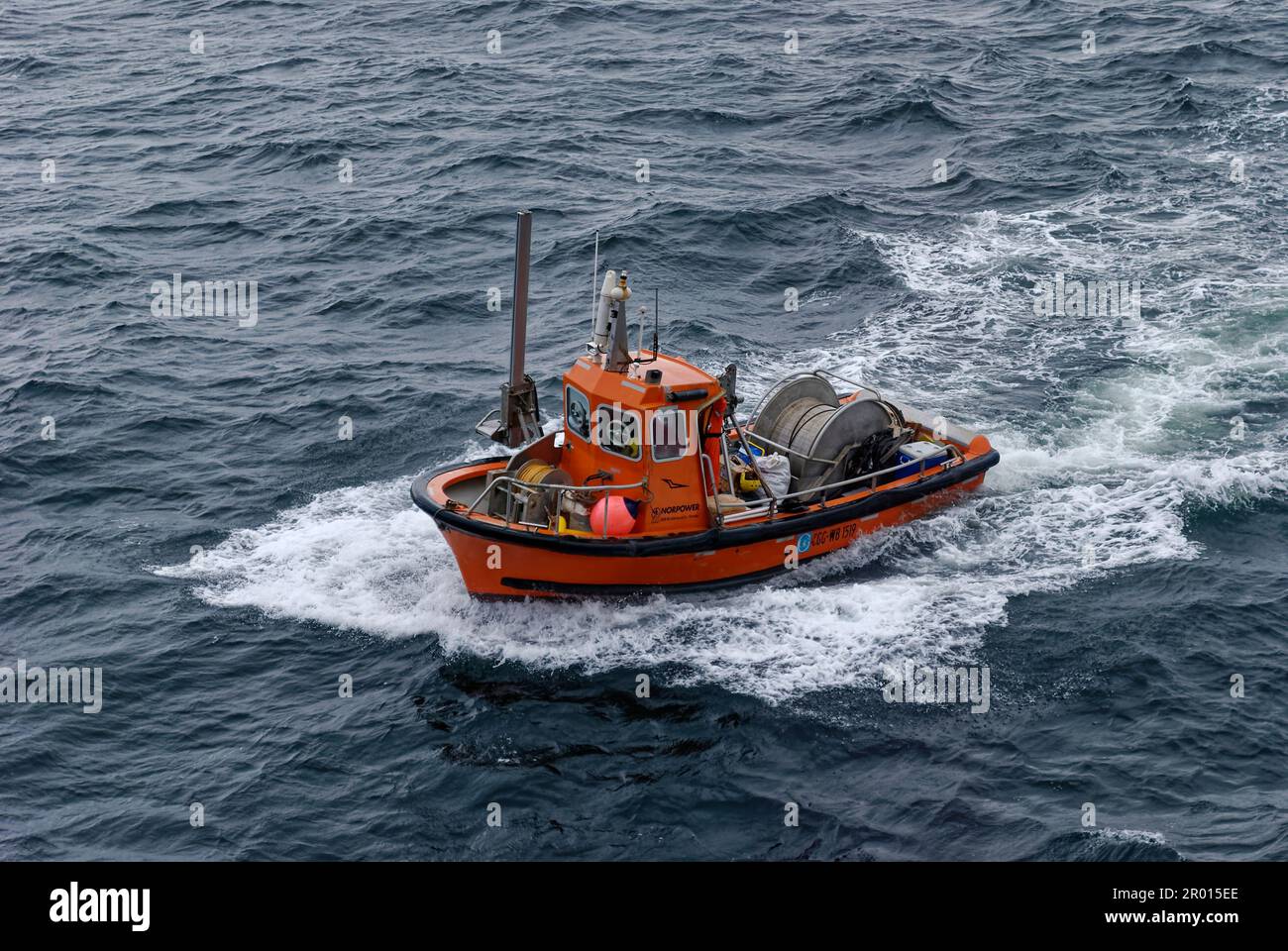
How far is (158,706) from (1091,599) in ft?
47.5

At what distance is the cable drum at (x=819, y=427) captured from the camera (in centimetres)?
2495

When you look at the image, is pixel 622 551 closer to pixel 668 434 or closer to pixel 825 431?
pixel 668 434

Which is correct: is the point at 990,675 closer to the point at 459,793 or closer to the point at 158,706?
the point at 459,793

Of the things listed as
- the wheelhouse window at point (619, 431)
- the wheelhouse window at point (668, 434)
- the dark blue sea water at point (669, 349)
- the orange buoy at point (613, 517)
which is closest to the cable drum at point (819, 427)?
the dark blue sea water at point (669, 349)

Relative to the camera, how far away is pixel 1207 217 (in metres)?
36.0

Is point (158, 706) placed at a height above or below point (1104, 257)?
below

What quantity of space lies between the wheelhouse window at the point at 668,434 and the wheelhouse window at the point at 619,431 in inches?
8.8

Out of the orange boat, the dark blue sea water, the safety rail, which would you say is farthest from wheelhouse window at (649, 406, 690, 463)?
the dark blue sea water

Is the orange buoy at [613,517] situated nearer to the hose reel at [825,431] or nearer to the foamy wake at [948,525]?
the foamy wake at [948,525]

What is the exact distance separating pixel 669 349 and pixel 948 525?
8104mm

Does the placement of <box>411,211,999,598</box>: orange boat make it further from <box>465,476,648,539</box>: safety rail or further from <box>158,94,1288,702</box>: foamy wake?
<box>158,94,1288,702</box>: foamy wake

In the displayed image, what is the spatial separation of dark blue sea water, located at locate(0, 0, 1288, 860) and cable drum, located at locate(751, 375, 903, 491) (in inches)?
70.0
